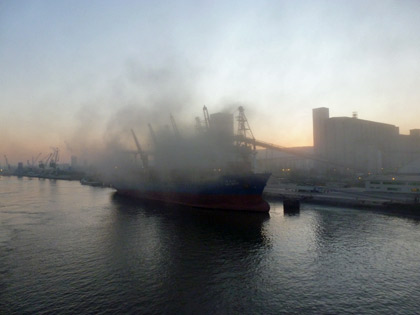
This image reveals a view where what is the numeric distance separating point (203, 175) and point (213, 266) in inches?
1363

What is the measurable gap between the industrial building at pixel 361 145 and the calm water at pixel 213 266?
129 meters

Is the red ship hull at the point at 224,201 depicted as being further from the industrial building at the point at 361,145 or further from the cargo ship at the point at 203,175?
the industrial building at the point at 361,145

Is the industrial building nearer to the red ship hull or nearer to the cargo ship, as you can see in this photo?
the cargo ship

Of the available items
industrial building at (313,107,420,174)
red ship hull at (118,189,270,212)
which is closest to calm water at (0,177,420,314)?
red ship hull at (118,189,270,212)

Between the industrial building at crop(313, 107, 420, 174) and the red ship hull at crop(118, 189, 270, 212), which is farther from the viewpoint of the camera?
the industrial building at crop(313, 107, 420, 174)

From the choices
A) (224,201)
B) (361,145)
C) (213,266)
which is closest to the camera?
(213,266)

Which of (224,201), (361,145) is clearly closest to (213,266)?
(224,201)

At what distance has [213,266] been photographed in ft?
87.3

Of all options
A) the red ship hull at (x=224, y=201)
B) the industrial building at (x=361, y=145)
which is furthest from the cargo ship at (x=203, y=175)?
the industrial building at (x=361, y=145)

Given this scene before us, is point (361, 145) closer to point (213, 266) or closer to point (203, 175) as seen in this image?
point (203, 175)

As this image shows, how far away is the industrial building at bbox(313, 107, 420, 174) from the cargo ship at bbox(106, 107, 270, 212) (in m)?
107

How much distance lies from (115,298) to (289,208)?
143ft

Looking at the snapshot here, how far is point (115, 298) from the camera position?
2059 cm

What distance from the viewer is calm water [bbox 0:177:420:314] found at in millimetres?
19938
